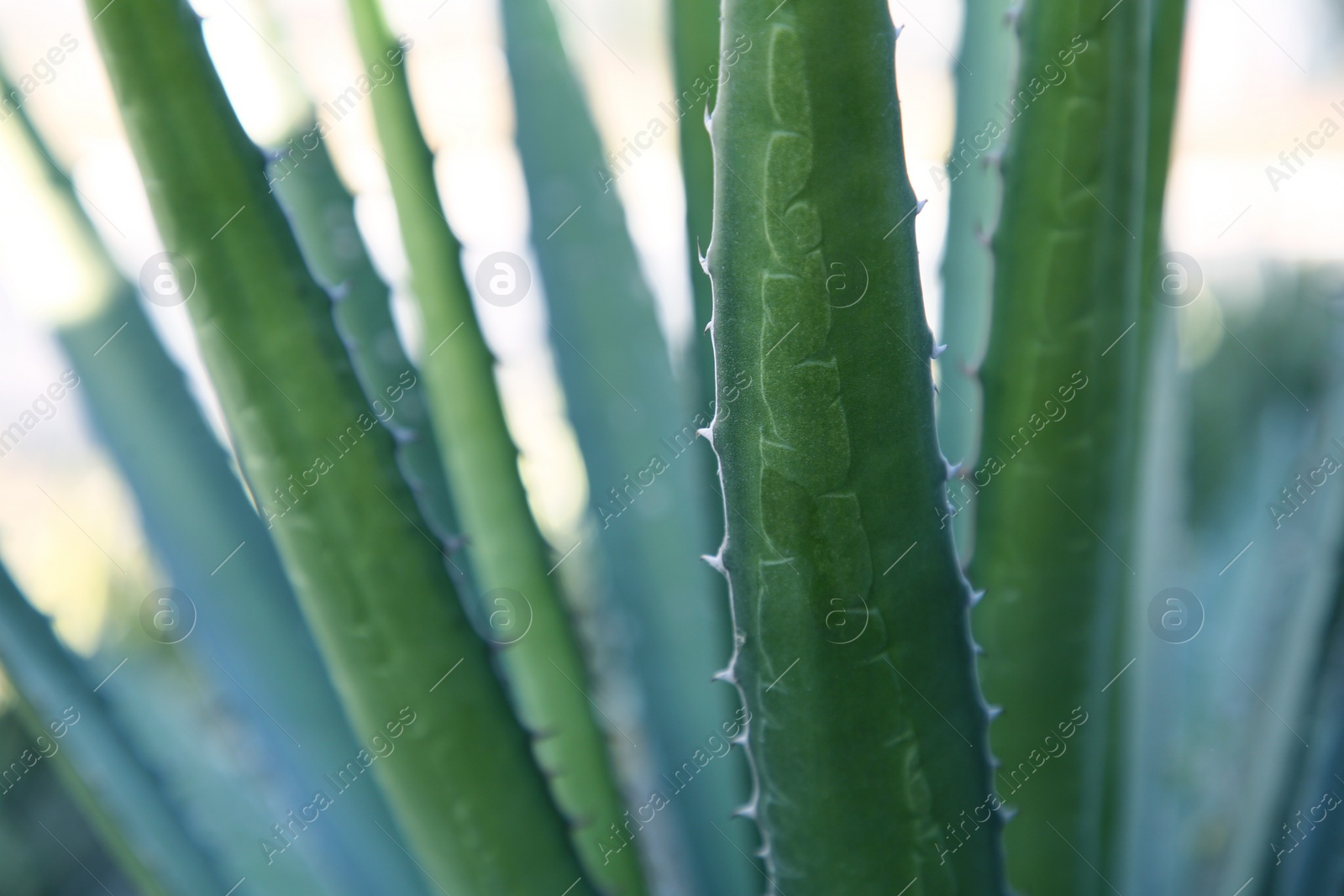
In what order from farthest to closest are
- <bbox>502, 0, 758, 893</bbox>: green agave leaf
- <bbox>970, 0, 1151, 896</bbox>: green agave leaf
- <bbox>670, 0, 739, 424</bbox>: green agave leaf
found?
<bbox>502, 0, 758, 893</bbox>: green agave leaf → <bbox>670, 0, 739, 424</bbox>: green agave leaf → <bbox>970, 0, 1151, 896</bbox>: green agave leaf

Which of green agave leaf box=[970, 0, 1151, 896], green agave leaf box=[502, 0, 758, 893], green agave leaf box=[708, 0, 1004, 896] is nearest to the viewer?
green agave leaf box=[708, 0, 1004, 896]

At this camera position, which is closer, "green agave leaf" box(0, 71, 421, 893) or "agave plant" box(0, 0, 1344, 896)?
"agave plant" box(0, 0, 1344, 896)

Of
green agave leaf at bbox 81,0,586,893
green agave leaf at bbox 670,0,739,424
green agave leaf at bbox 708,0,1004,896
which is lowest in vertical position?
green agave leaf at bbox 708,0,1004,896

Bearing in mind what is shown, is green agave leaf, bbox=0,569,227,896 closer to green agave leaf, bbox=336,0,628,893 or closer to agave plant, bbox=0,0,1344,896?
agave plant, bbox=0,0,1344,896

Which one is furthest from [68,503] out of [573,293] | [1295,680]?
[1295,680]

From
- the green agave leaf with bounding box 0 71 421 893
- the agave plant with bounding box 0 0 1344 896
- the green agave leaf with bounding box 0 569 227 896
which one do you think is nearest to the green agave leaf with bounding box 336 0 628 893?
the agave plant with bounding box 0 0 1344 896

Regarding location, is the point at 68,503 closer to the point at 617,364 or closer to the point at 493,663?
the point at 617,364
